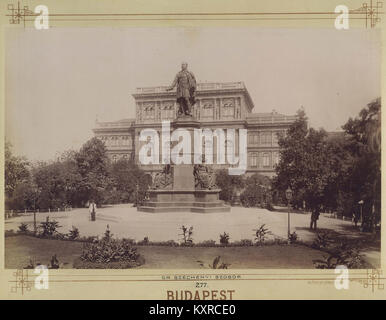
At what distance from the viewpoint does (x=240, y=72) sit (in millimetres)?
11922

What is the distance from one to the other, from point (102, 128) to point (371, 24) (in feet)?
22.8

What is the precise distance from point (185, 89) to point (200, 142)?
4.79ft

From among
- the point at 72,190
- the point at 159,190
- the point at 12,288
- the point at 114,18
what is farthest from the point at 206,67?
the point at 12,288

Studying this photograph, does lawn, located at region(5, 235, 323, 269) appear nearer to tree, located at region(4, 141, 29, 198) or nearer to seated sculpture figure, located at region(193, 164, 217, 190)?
Answer: tree, located at region(4, 141, 29, 198)

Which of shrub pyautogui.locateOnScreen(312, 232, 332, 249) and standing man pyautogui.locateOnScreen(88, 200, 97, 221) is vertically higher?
standing man pyautogui.locateOnScreen(88, 200, 97, 221)

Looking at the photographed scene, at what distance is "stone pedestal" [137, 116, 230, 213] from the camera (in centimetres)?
1301

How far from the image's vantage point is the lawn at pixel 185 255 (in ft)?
36.4

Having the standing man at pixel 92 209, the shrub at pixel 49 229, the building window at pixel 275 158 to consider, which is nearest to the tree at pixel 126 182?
the standing man at pixel 92 209

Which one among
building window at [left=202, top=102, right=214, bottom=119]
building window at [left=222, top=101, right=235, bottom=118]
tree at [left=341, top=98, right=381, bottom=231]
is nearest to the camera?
tree at [left=341, top=98, right=381, bottom=231]

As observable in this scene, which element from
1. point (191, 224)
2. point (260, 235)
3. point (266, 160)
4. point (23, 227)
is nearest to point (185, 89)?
point (266, 160)

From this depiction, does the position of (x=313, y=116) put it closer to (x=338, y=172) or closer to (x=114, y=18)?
(x=338, y=172)

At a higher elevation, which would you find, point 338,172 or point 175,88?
point 175,88

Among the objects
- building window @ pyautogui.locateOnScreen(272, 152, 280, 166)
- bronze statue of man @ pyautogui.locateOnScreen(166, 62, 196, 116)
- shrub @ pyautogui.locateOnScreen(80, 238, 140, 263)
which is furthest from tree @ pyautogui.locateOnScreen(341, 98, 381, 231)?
shrub @ pyautogui.locateOnScreen(80, 238, 140, 263)

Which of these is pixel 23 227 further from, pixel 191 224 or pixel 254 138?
pixel 254 138
